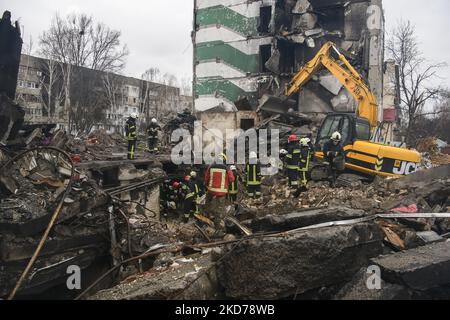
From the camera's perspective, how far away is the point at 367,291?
333cm

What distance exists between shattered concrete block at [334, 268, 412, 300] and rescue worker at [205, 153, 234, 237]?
4955 mm

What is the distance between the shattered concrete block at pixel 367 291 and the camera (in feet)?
10.7

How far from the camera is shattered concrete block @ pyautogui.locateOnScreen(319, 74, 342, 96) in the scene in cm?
1728

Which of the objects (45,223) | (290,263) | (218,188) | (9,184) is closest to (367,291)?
(290,263)

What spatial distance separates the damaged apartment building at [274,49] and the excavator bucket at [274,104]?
A: 2.14 ft

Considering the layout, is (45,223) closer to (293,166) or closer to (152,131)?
(293,166)

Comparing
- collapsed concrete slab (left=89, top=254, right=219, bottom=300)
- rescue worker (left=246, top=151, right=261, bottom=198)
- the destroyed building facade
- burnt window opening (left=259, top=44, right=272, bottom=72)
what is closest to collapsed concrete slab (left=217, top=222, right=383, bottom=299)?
collapsed concrete slab (left=89, top=254, right=219, bottom=300)

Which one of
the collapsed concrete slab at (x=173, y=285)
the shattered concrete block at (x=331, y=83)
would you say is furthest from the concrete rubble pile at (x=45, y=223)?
the shattered concrete block at (x=331, y=83)

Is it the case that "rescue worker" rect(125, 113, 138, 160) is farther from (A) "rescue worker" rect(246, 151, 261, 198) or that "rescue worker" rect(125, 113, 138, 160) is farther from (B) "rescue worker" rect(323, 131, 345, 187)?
(B) "rescue worker" rect(323, 131, 345, 187)

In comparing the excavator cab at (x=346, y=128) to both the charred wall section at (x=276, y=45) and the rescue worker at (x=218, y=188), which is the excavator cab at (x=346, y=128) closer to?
the rescue worker at (x=218, y=188)

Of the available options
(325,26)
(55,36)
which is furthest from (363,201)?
(55,36)

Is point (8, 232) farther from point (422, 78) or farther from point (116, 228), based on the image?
point (422, 78)

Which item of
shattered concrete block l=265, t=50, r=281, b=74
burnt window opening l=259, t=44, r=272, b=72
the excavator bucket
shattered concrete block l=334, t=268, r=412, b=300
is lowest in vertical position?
shattered concrete block l=334, t=268, r=412, b=300

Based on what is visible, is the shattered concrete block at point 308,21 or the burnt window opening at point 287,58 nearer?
the shattered concrete block at point 308,21
